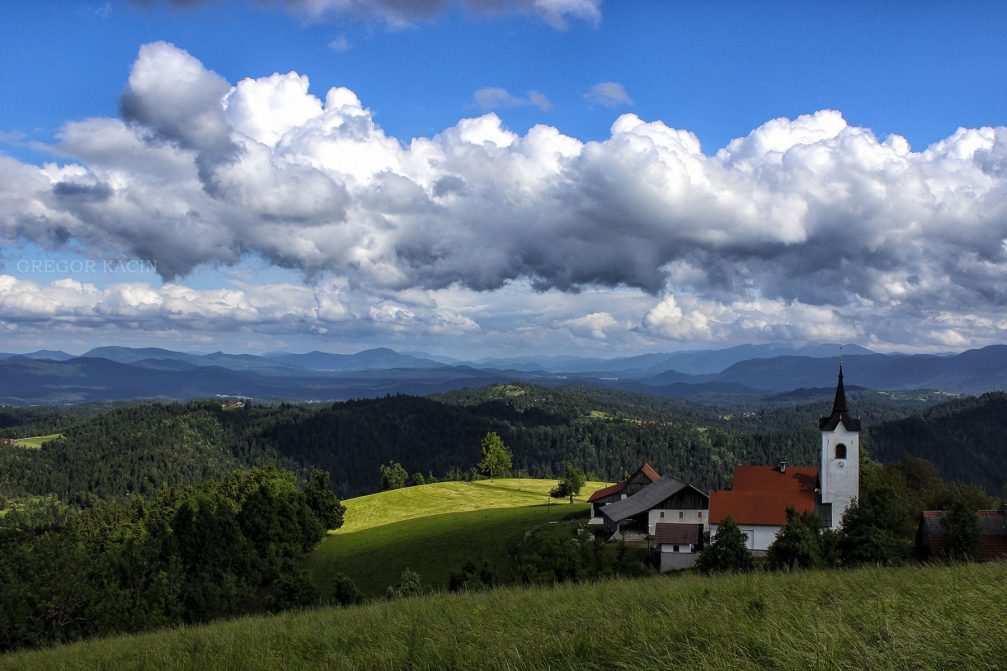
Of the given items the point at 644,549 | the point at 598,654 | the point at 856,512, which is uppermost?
the point at 598,654

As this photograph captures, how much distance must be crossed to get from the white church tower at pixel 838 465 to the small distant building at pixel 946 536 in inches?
433

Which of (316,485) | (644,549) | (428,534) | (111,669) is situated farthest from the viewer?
(316,485)

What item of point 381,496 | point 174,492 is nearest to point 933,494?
point 381,496

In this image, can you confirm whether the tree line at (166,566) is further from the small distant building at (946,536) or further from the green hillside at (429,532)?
the small distant building at (946,536)

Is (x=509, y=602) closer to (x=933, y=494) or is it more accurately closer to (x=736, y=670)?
(x=736, y=670)

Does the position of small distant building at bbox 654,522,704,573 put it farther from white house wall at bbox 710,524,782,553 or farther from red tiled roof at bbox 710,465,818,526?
red tiled roof at bbox 710,465,818,526

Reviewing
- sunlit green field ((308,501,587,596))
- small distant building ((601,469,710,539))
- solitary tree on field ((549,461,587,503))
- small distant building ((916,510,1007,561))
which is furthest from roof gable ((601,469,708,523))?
solitary tree on field ((549,461,587,503))

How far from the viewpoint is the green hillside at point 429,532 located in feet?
202

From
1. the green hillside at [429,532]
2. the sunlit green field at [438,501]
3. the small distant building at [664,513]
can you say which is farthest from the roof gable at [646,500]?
the sunlit green field at [438,501]

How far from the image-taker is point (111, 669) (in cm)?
1288

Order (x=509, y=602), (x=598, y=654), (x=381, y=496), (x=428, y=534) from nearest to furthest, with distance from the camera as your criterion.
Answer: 1. (x=598, y=654)
2. (x=509, y=602)
3. (x=428, y=534)
4. (x=381, y=496)

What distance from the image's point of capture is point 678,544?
5312 centimetres

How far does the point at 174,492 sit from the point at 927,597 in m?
108

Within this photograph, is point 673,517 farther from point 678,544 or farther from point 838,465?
point 838,465
